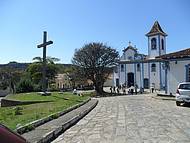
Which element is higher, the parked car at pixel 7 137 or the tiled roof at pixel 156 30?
the tiled roof at pixel 156 30

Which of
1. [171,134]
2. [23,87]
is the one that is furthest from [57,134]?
[23,87]

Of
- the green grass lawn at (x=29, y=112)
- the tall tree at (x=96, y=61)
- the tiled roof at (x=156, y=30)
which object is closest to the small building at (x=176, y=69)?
the green grass lawn at (x=29, y=112)

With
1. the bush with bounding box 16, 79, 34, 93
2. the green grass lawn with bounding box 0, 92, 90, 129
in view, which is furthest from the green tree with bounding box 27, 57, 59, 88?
the green grass lawn with bounding box 0, 92, 90, 129

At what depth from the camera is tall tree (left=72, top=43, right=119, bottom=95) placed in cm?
5544

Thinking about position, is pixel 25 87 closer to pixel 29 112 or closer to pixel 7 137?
pixel 29 112

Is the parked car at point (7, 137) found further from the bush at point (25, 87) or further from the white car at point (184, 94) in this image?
the bush at point (25, 87)

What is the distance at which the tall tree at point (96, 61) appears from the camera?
5544cm

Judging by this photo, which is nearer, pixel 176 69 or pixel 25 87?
pixel 176 69

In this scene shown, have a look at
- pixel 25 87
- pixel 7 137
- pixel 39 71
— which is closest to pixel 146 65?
pixel 39 71

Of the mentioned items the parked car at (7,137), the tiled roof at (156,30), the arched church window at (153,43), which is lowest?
the parked car at (7,137)

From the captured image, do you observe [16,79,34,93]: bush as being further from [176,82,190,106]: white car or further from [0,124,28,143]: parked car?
[0,124,28,143]: parked car

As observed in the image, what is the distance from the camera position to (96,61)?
55594 millimetres

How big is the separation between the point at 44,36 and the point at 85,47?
24500 mm

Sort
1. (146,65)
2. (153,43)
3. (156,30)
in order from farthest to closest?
1. (146,65)
2. (153,43)
3. (156,30)
